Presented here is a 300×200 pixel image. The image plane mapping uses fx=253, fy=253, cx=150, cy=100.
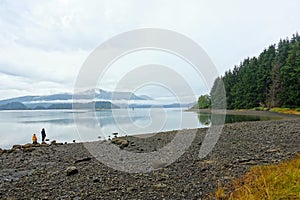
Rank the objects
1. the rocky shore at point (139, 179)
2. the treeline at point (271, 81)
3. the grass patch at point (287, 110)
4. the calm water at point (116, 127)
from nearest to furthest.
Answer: the rocky shore at point (139, 179)
the calm water at point (116, 127)
the grass patch at point (287, 110)
the treeline at point (271, 81)

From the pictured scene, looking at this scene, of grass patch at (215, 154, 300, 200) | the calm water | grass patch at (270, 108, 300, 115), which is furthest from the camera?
grass patch at (270, 108, 300, 115)

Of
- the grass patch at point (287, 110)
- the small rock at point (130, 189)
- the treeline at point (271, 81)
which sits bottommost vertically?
the small rock at point (130, 189)

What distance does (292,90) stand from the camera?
151 feet

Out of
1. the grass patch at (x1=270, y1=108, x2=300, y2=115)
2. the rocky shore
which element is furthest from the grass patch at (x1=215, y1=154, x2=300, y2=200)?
the grass patch at (x1=270, y1=108, x2=300, y2=115)

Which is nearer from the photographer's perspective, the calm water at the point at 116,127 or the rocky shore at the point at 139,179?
the rocky shore at the point at 139,179

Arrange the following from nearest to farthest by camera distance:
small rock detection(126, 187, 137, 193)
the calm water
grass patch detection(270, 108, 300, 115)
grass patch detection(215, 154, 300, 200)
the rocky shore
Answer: grass patch detection(215, 154, 300, 200), the rocky shore, small rock detection(126, 187, 137, 193), the calm water, grass patch detection(270, 108, 300, 115)

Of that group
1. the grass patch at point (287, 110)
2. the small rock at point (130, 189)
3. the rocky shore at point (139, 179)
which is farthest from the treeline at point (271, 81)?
the small rock at point (130, 189)

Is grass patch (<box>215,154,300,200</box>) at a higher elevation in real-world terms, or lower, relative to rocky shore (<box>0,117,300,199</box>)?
higher

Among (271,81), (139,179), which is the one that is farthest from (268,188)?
(271,81)

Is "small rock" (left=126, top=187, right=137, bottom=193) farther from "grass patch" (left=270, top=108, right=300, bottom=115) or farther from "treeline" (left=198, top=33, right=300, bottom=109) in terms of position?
"grass patch" (left=270, top=108, right=300, bottom=115)

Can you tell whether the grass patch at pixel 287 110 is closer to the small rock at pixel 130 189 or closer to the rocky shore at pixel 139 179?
the rocky shore at pixel 139 179

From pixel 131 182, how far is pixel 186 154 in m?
4.05

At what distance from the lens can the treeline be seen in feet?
153

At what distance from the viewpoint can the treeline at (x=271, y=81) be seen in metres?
46.5
